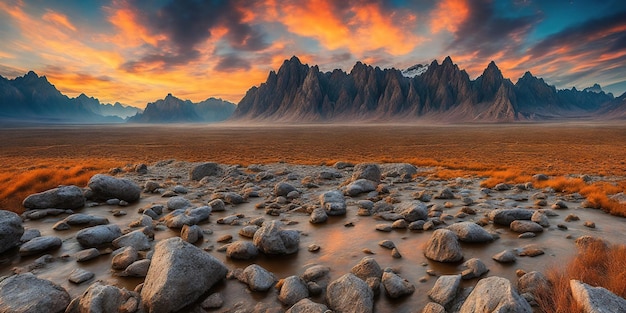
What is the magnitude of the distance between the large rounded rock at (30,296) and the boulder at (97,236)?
9.45 ft

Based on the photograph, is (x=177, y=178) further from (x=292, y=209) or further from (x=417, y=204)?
(x=417, y=204)

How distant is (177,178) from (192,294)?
15285mm

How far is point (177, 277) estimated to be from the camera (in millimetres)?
5824

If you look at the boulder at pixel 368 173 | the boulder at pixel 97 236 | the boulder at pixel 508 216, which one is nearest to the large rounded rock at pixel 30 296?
the boulder at pixel 97 236

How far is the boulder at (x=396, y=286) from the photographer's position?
19.7 ft

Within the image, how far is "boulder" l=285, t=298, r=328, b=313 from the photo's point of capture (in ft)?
17.3

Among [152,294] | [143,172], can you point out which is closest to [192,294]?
[152,294]

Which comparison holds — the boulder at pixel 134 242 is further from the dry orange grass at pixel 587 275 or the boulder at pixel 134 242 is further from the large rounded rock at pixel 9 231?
A: the dry orange grass at pixel 587 275

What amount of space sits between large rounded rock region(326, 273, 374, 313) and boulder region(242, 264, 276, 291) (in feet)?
4.31

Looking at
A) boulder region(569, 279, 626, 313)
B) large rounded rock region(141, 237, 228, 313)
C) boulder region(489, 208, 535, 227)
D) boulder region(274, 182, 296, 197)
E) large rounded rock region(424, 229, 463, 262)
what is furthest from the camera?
boulder region(274, 182, 296, 197)

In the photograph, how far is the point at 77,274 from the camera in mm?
6973

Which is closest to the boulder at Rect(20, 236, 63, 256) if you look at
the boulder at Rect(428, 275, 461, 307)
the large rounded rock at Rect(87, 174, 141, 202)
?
the large rounded rock at Rect(87, 174, 141, 202)

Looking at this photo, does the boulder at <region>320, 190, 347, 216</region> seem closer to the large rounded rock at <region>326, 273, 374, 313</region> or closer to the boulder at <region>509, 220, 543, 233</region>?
the boulder at <region>509, 220, 543, 233</region>

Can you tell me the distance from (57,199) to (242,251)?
30.9ft
